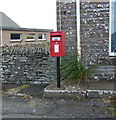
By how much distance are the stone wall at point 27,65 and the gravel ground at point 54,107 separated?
1.34 meters

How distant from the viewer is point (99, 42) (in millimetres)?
5910

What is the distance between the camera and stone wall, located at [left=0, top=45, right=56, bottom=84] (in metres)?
6.37

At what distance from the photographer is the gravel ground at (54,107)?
3965mm

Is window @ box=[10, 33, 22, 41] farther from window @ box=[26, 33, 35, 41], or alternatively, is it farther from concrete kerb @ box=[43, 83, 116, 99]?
concrete kerb @ box=[43, 83, 116, 99]

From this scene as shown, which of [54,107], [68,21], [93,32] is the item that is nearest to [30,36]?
[68,21]

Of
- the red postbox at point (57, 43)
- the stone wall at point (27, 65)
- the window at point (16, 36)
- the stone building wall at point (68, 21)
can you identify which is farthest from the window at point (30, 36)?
the red postbox at point (57, 43)

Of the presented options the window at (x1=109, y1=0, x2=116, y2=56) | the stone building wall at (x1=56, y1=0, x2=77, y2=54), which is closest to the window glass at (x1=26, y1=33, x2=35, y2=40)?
the stone building wall at (x1=56, y1=0, x2=77, y2=54)

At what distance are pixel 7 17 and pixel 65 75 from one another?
28.4 m

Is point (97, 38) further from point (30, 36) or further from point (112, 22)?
point (30, 36)

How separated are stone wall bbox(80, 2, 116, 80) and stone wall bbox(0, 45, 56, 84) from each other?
1219 millimetres

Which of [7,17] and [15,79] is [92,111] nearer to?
[15,79]

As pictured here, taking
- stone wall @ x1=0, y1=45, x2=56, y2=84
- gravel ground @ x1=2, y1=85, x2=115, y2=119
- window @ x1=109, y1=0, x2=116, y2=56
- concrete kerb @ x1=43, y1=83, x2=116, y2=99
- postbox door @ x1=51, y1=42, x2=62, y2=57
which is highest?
window @ x1=109, y1=0, x2=116, y2=56

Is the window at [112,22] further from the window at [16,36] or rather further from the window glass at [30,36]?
the window glass at [30,36]

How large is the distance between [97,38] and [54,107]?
8.68 ft
